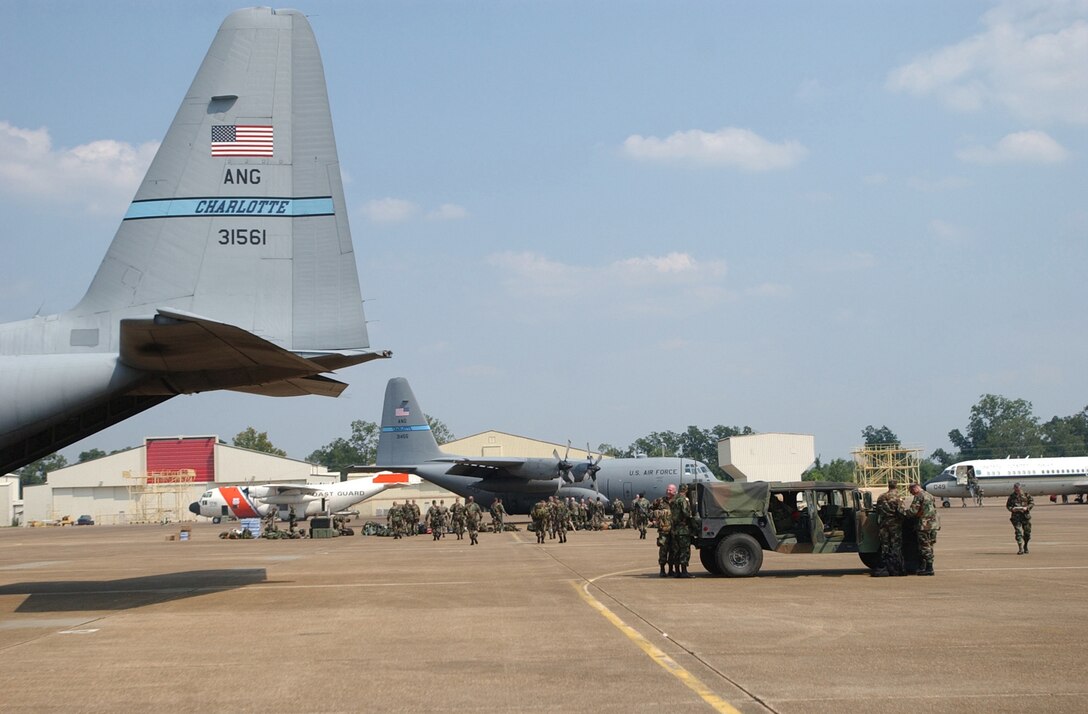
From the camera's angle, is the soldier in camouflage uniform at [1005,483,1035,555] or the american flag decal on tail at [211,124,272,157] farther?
the soldier in camouflage uniform at [1005,483,1035,555]

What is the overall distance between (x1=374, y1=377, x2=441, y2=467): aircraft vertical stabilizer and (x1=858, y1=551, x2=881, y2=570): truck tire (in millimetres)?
34538

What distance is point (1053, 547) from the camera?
74.7 ft

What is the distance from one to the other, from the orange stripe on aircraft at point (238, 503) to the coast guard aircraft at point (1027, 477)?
146 feet

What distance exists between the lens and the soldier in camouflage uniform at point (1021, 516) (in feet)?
65.9

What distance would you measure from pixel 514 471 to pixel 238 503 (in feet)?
A: 82.8

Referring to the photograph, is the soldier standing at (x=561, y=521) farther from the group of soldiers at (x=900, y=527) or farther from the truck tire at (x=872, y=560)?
the group of soldiers at (x=900, y=527)

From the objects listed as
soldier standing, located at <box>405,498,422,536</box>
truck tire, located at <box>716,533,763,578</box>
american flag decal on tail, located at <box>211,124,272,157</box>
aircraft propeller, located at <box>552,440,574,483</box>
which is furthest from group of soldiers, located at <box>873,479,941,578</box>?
aircraft propeller, located at <box>552,440,574,483</box>

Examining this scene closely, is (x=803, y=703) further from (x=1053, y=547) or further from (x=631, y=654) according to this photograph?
(x=1053, y=547)

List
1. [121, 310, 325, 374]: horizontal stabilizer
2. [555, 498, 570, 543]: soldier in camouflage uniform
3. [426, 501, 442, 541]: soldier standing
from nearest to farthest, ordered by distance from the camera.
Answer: [121, 310, 325, 374]: horizontal stabilizer < [555, 498, 570, 543]: soldier in camouflage uniform < [426, 501, 442, 541]: soldier standing

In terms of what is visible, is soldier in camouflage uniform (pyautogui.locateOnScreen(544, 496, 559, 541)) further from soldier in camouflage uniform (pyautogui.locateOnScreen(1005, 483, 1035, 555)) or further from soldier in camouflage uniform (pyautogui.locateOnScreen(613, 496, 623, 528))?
soldier in camouflage uniform (pyautogui.locateOnScreen(1005, 483, 1035, 555))

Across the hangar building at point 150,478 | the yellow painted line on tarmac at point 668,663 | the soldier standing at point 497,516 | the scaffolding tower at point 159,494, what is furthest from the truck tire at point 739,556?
the scaffolding tower at point 159,494

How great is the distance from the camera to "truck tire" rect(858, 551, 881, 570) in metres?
16.3

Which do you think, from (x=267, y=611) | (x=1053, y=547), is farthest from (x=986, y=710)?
(x=1053, y=547)

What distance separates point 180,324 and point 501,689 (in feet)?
23.2
